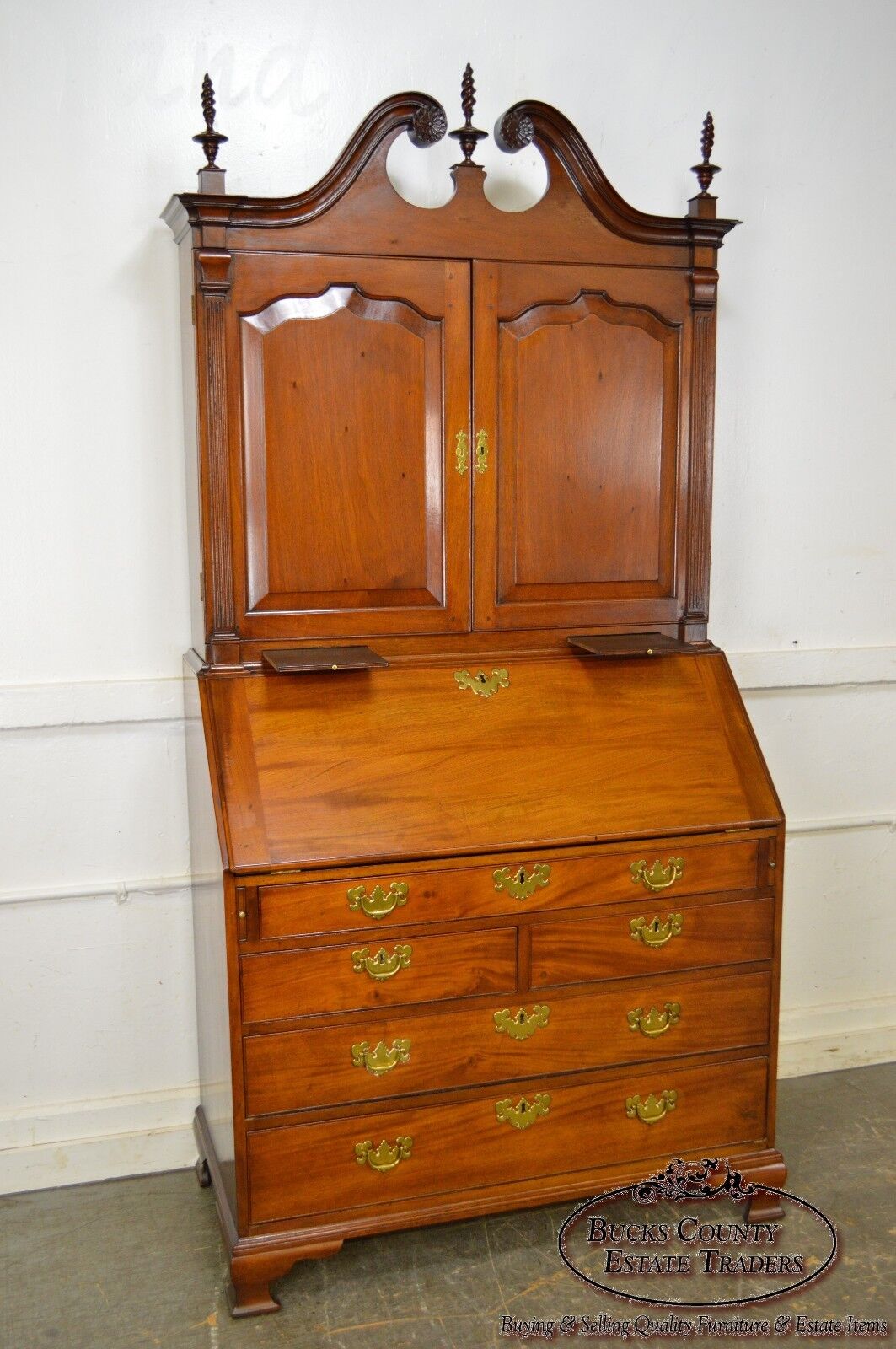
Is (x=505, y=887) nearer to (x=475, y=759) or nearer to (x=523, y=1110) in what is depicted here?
(x=475, y=759)

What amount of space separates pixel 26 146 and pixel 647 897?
211cm

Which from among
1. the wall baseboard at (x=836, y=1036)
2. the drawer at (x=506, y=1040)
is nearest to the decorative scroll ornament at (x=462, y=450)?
the drawer at (x=506, y=1040)

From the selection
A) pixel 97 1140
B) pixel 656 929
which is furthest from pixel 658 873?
pixel 97 1140

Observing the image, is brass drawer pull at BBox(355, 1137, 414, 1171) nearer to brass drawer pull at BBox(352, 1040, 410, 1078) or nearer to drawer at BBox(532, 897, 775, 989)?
brass drawer pull at BBox(352, 1040, 410, 1078)

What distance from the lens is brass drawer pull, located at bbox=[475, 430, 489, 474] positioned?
8.56ft

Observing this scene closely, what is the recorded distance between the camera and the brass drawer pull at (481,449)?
8.56 ft

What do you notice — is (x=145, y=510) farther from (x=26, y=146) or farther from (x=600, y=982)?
(x=600, y=982)

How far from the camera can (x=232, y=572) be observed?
8.14 feet

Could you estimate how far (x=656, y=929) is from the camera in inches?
100

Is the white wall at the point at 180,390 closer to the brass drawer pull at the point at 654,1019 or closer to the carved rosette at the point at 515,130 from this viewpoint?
the carved rosette at the point at 515,130

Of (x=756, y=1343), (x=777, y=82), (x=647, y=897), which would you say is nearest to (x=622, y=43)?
(x=777, y=82)

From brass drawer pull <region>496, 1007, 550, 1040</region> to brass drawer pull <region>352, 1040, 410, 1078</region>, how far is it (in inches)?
7.8

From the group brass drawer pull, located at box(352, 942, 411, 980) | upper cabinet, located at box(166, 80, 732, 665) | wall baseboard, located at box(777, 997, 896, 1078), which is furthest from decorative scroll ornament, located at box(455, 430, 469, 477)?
wall baseboard, located at box(777, 997, 896, 1078)

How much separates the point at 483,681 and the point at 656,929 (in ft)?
2.10
